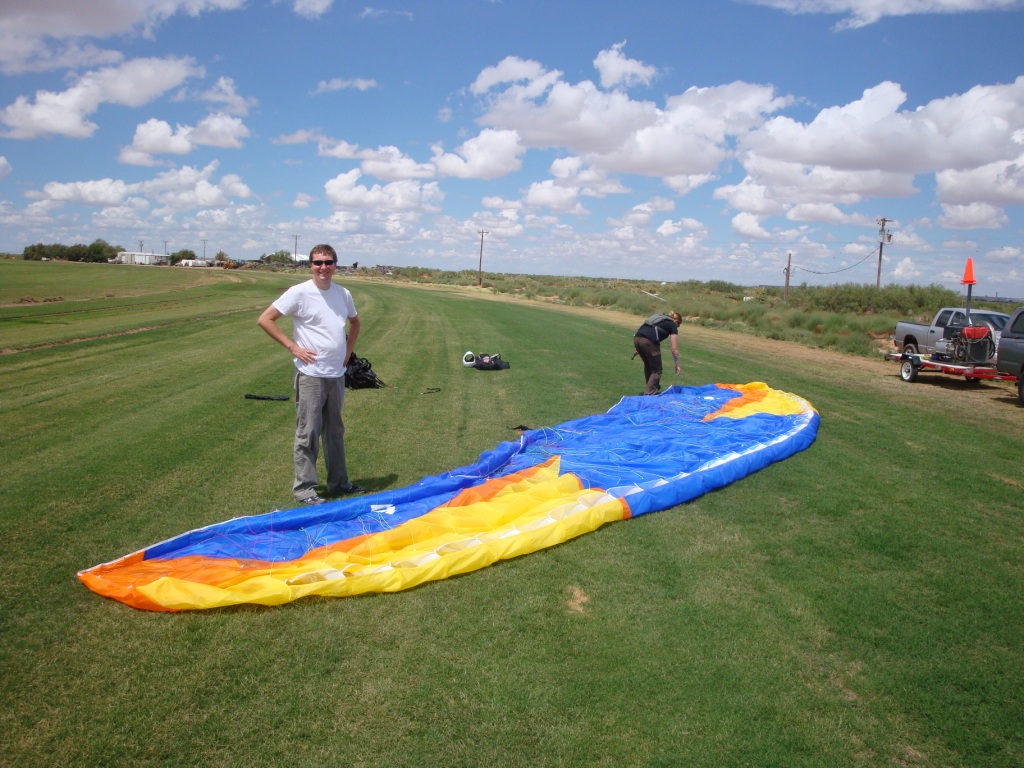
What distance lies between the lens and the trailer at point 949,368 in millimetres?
13807

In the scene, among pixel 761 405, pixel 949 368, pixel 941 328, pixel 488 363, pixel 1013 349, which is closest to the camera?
pixel 761 405

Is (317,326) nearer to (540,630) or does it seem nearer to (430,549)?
(430,549)

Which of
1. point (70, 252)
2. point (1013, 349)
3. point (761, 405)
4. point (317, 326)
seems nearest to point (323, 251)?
point (317, 326)

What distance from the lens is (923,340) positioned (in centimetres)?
1683

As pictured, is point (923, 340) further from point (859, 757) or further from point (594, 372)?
point (859, 757)

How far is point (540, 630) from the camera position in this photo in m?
3.82

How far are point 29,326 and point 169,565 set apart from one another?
18270mm

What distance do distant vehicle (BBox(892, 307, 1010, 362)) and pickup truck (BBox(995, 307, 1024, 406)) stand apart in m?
1.36

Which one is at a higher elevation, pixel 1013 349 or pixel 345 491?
pixel 1013 349

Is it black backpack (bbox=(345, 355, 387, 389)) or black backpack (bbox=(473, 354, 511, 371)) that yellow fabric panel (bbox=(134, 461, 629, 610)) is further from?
black backpack (bbox=(473, 354, 511, 371))

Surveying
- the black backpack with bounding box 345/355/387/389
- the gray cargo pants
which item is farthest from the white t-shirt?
the black backpack with bounding box 345/355/387/389

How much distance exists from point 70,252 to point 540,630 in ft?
423

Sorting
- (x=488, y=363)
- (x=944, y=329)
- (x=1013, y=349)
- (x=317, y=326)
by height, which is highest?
(x=944, y=329)

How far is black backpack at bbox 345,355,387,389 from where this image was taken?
11.0 metres
